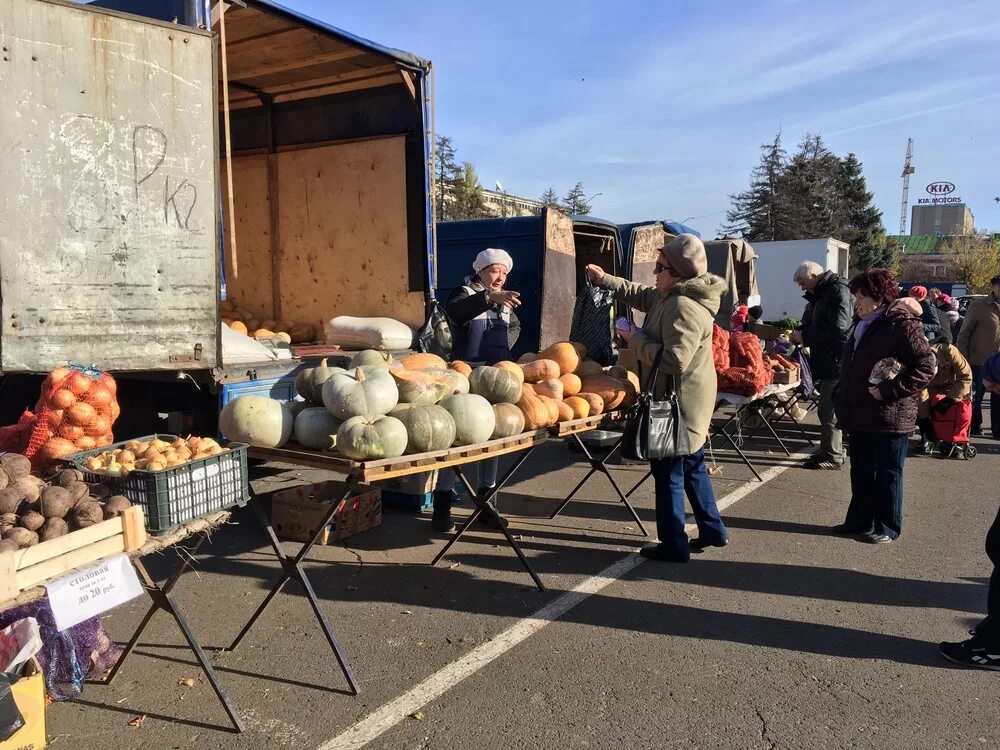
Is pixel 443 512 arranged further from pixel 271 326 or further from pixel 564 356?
pixel 271 326

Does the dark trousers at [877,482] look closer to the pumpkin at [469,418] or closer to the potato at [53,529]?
the pumpkin at [469,418]

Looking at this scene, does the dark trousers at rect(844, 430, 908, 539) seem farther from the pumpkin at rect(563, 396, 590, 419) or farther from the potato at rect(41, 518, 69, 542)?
the potato at rect(41, 518, 69, 542)

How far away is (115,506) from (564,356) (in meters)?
3.16

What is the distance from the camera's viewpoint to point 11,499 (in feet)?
8.73

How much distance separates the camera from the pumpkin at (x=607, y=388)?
16.5 ft

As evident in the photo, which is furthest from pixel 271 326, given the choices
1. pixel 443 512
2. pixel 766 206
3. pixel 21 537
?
pixel 766 206

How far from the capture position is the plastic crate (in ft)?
9.01

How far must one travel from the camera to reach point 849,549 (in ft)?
16.6

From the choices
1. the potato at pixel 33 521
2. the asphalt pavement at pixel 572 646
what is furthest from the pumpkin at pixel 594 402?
the potato at pixel 33 521

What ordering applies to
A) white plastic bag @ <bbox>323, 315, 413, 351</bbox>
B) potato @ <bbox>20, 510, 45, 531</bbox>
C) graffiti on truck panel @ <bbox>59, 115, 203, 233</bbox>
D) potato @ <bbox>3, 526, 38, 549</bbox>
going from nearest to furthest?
potato @ <bbox>3, 526, 38, 549</bbox> → potato @ <bbox>20, 510, 45, 531</bbox> → graffiti on truck panel @ <bbox>59, 115, 203, 233</bbox> → white plastic bag @ <bbox>323, 315, 413, 351</bbox>

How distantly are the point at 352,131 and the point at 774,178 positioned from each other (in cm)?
4584

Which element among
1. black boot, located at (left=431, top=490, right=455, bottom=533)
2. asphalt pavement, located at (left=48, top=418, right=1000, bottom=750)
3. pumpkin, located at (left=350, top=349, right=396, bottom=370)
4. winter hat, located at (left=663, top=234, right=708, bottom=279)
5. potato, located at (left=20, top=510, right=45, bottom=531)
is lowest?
asphalt pavement, located at (left=48, top=418, right=1000, bottom=750)

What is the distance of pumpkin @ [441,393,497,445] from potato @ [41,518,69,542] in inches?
69.8

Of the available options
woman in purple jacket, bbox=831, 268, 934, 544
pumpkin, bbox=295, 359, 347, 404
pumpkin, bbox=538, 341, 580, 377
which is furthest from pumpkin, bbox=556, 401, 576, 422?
woman in purple jacket, bbox=831, 268, 934, 544
